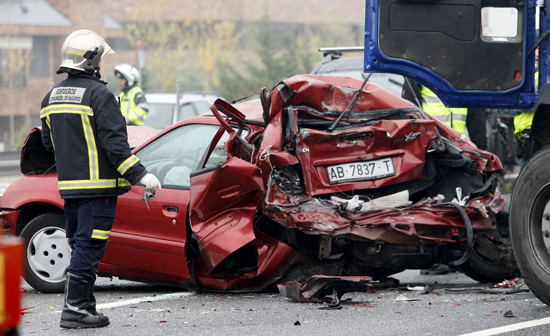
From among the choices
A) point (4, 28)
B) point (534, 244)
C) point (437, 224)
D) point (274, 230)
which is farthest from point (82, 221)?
point (4, 28)

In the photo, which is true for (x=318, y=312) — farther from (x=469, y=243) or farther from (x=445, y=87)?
(x=445, y=87)

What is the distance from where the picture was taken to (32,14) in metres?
35.2

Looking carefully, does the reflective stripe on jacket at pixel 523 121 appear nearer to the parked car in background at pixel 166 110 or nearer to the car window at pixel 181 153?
the car window at pixel 181 153

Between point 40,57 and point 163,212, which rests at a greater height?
point 163,212

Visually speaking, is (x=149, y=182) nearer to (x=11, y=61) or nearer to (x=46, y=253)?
(x=46, y=253)

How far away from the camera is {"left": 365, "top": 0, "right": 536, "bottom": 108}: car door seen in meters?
5.41

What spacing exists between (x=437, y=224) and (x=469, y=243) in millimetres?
267

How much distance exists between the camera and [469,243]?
18.1ft

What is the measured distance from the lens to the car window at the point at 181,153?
584 centimetres

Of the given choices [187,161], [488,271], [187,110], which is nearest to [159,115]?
[187,110]

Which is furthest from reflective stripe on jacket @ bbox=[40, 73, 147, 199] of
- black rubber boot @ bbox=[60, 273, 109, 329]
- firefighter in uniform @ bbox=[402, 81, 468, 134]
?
firefighter in uniform @ bbox=[402, 81, 468, 134]

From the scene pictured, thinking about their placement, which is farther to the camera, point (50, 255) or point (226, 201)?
point (50, 255)

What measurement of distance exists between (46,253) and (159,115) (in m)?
8.21

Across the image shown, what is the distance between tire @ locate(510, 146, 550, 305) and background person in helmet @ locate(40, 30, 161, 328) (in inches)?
90.2
